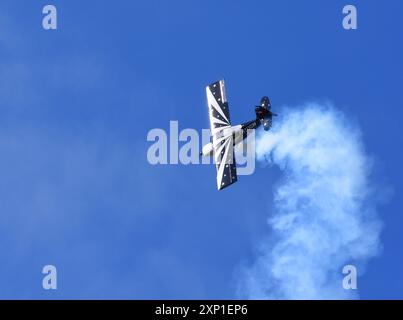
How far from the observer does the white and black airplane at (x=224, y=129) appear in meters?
117

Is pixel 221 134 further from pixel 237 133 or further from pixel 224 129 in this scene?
pixel 237 133

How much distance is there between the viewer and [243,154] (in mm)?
119000

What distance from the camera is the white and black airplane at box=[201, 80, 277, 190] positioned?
116562mm

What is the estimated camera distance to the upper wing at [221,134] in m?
116

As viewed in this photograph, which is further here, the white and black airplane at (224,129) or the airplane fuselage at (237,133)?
the airplane fuselage at (237,133)

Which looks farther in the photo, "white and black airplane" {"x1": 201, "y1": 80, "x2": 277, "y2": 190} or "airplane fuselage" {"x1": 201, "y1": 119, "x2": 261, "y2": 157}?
"airplane fuselage" {"x1": 201, "y1": 119, "x2": 261, "y2": 157}

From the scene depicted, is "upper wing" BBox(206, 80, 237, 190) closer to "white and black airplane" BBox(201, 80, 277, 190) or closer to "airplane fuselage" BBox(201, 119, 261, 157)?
"white and black airplane" BBox(201, 80, 277, 190)

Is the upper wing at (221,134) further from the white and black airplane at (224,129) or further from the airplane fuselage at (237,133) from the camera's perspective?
the airplane fuselage at (237,133)

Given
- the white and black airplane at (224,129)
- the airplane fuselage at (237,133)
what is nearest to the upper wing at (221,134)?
the white and black airplane at (224,129)

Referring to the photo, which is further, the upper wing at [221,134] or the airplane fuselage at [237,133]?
the airplane fuselage at [237,133]

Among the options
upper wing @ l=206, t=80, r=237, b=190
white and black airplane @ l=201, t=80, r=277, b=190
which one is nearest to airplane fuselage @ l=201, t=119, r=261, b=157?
white and black airplane @ l=201, t=80, r=277, b=190
